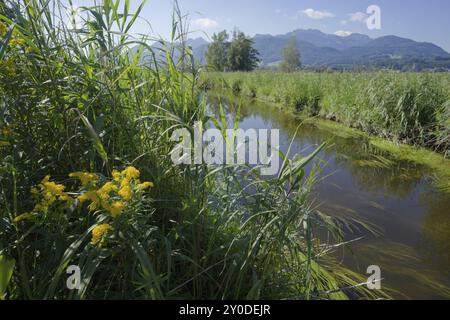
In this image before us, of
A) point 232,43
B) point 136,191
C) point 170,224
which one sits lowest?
point 170,224

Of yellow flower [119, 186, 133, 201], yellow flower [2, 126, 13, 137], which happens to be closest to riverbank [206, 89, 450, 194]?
yellow flower [2, 126, 13, 137]

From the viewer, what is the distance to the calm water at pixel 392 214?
2.12 meters

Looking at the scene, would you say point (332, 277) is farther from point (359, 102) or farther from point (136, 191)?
point (359, 102)

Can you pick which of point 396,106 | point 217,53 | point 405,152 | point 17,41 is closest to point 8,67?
point 17,41

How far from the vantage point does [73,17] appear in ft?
5.16

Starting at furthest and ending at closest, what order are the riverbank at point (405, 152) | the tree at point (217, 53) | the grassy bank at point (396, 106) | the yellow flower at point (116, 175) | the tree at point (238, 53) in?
the tree at point (238, 53)
the grassy bank at point (396, 106)
the riverbank at point (405, 152)
the tree at point (217, 53)
the yellow flower at point (116, 175)

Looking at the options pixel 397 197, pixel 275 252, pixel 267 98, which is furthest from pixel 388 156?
pixel 267 98

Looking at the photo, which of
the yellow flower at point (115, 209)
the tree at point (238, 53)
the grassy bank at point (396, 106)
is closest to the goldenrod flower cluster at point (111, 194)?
the yellow flower at point (115, 209)

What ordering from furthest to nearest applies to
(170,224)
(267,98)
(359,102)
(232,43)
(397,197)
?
(232,43), (267,98), (359,102), (397,197), (170,224)

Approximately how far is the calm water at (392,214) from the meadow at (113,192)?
0.42 metres

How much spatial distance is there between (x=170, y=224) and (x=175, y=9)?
3.28 feet

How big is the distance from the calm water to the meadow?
418mm

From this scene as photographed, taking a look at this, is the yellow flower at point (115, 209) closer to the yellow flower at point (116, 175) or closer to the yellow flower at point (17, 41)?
the yellow flower at point (116, 175)

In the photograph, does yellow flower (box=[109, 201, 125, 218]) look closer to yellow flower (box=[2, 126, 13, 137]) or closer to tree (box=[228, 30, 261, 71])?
yellow flower (box=[2, 126, 13, 137])
